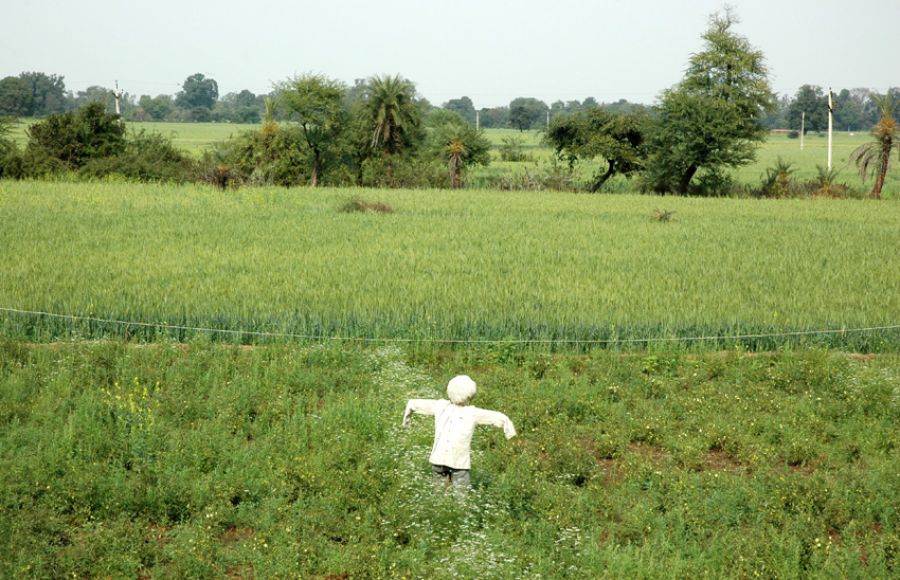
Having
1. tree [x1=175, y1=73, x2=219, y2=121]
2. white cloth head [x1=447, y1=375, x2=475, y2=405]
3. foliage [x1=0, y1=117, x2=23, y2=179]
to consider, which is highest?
tree [x1=175, y1=73, x2=219, y2=121]

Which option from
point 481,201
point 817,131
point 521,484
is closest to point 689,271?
point 521,484

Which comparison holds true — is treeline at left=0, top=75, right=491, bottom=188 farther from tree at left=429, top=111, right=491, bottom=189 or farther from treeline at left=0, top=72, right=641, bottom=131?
treeline at left=0, top=72, right=641, bottom=131

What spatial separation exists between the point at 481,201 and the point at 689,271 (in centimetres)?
1358

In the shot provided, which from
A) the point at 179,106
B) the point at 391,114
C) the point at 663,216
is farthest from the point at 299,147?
the point at 179,106

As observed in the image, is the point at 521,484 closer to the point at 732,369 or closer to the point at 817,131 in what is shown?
the point at 732,369

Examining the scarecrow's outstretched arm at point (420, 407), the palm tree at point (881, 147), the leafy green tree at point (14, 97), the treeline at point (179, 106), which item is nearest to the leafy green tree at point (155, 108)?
the treeline at point (179, 106)

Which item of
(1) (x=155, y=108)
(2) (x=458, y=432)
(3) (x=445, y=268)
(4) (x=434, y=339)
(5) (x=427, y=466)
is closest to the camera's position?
(2) (x=458, y=432)

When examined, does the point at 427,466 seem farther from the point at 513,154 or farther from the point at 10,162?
the point at 513,154

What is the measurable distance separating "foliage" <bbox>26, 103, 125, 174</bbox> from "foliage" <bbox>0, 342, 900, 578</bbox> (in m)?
26.7

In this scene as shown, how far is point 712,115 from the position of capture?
1387 inches

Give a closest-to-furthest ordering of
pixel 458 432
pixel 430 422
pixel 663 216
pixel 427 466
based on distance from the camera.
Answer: pixel 458 432
pixel 427 466
pixel 430 422
pixel 663 216

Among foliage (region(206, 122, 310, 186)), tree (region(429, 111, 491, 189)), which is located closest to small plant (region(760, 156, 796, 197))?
tree (region(429, 111, 491, 189))

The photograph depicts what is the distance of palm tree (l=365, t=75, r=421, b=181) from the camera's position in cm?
3703

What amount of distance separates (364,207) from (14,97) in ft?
281
